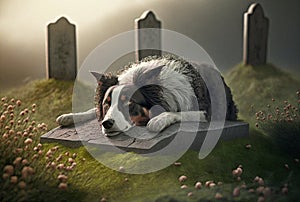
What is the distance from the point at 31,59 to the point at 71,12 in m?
0.35

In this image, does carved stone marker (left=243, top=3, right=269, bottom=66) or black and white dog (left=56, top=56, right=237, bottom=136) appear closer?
black and white dog (left=56, top=56, right=237, bottom=136)

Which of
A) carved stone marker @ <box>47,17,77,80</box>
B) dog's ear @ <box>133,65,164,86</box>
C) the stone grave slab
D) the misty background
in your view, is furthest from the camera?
carved stone marker @ <box>47,17,77,80</box>

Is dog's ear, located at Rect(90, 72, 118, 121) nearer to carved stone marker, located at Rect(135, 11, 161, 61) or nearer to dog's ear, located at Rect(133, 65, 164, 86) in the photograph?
dog's ear, located at Rect(133, 65, 164, 86)

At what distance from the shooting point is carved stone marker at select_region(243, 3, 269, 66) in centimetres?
308

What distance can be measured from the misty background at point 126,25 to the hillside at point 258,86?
7cm

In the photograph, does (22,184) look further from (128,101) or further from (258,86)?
(258,86)

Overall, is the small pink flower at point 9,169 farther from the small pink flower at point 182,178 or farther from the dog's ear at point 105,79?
the dog's ear at point 105,79

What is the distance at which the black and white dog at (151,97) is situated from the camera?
1.86 meters

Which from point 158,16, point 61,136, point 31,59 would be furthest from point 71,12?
point 61,136

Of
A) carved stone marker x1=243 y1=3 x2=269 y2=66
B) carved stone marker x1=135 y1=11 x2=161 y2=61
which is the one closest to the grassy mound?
carved stone marker x1=135 y1=11 x2=161 y2=61

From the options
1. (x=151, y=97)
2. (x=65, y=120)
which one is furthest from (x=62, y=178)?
(x=65, y=120)

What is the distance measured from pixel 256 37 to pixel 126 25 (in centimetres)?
102

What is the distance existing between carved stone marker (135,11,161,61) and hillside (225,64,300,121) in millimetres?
500

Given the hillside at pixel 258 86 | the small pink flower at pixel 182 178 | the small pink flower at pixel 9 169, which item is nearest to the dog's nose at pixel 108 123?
the small pink flower at pixel 182 178
